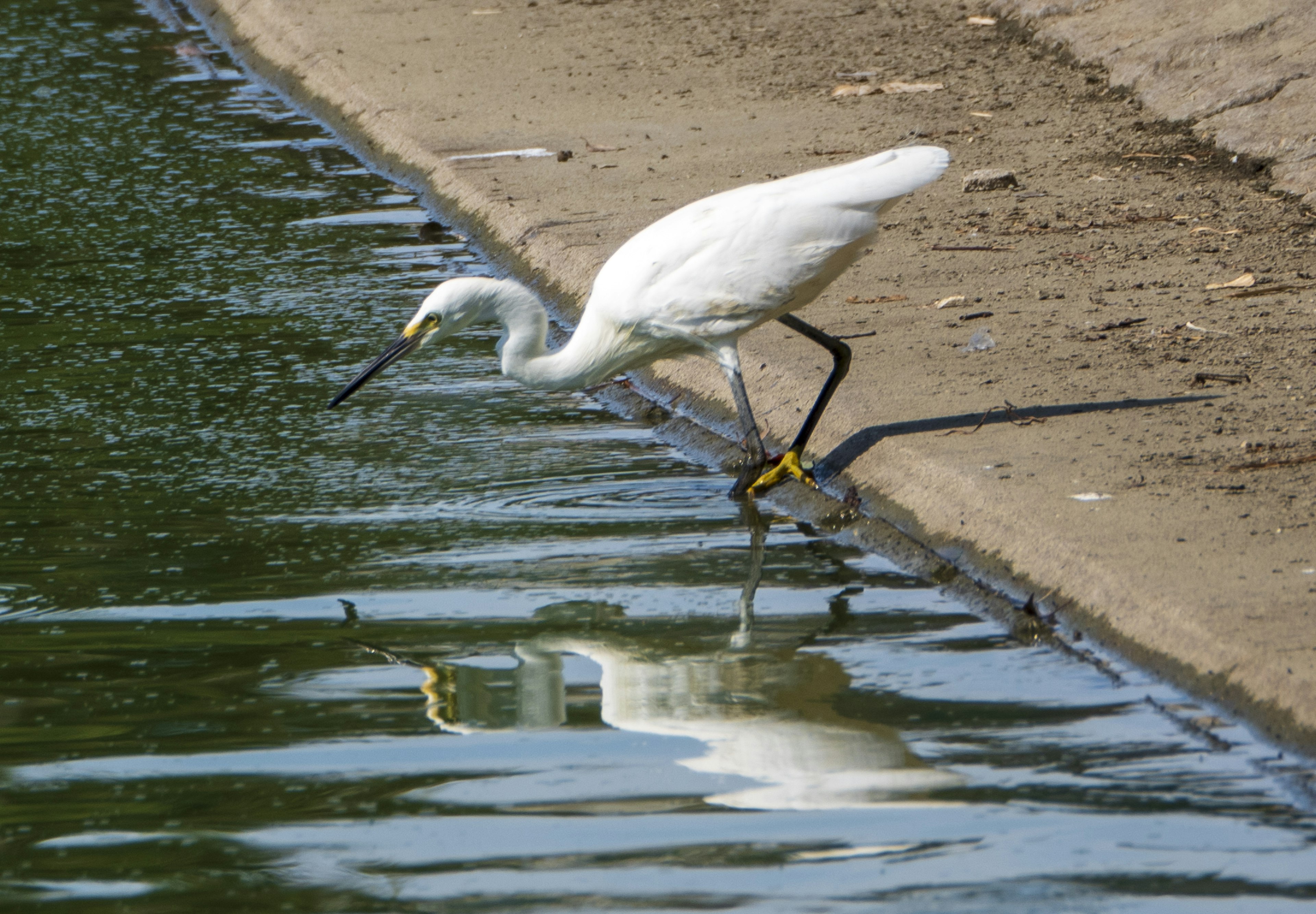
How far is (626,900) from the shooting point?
10.1ft

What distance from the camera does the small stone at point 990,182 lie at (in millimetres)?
8000

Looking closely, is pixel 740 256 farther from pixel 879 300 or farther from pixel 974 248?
pixel 974 248

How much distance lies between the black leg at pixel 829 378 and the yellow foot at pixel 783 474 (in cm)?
4

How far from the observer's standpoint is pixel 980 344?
5977 millimetres

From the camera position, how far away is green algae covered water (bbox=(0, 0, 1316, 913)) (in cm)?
318

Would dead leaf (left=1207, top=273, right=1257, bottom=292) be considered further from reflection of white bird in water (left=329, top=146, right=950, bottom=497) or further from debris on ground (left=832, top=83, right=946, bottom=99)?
debris on ground (left=832, top=83, right=946, bottom=99)

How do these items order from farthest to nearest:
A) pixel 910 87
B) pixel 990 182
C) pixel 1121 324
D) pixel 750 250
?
pixel 910 87 < pixel 990 182 < pixel 1121 324 < pixel 750 250

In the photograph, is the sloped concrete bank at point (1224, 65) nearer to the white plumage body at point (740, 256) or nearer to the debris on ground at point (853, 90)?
the debris on ground at point (853, 90)

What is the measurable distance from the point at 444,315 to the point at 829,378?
3.95 feet

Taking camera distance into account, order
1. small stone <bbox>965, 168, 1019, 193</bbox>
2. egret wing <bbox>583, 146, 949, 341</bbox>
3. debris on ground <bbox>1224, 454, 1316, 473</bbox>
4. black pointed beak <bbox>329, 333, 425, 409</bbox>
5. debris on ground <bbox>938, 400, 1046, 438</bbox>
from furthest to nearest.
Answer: small stone <bbox>965, 168, 1019, 193</bbox> → black pointed beak <bbox>329, 333, 425, 409</bbox> → debris on ground <bbox>938, 400, 1046, 438</bbox> → egret wing <bbox>583, 146, 949, 341</bbox> → debris on ground <bbox>1224, 454, 1316, 473</bbox>

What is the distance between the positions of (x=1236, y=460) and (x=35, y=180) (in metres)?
7.05

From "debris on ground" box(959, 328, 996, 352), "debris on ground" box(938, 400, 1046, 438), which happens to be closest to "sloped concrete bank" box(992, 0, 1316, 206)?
"debris on ground" box(959, 328, 996, 352)

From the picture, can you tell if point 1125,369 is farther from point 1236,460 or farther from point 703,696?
point 703,696

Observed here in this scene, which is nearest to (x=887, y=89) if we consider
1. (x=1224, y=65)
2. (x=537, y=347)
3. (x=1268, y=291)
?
(x=1224, y=65)
